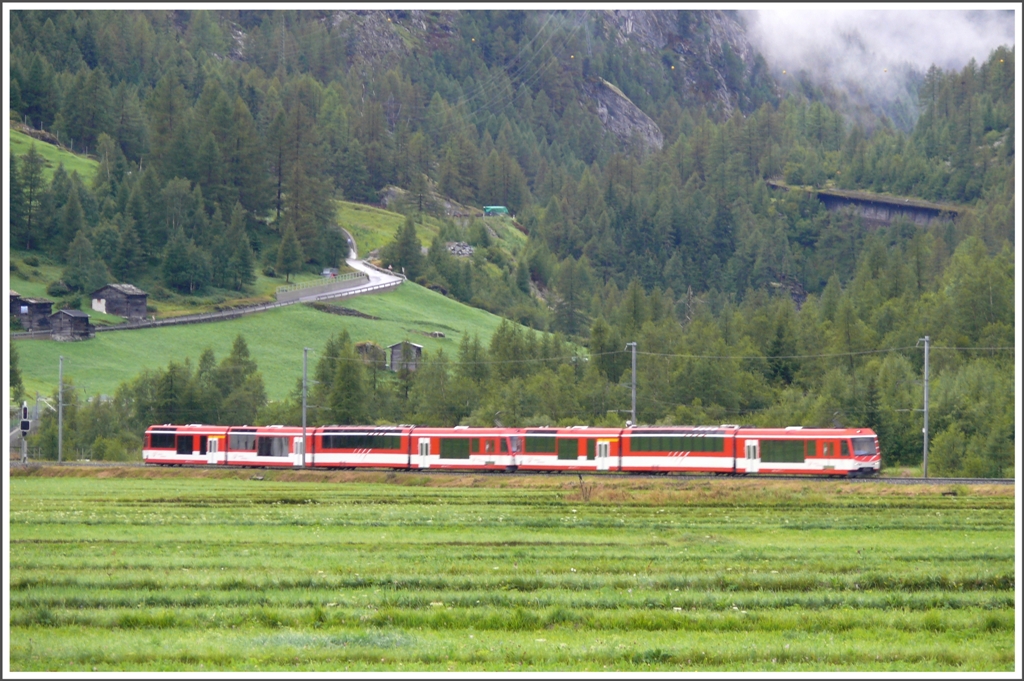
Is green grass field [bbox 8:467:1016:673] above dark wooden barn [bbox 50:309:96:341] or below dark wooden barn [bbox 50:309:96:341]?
below

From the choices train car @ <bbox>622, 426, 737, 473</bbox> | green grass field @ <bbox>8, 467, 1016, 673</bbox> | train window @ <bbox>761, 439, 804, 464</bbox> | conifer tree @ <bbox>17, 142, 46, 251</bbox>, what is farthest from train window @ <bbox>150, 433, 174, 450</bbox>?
conifer tree @ <bbox>17, 142, 46, 251</bbox>

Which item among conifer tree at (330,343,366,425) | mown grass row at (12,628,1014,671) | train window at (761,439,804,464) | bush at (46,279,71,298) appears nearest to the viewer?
mown grass row at (12,628,1014,671)

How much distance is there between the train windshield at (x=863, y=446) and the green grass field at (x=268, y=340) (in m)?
74.0

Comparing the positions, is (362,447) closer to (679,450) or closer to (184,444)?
(184,444)

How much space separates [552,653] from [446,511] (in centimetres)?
2817

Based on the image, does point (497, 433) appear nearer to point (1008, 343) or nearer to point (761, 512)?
point (761, 512)

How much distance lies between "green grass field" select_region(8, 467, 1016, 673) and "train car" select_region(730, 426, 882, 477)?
14499mm

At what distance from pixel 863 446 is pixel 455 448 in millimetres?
24456

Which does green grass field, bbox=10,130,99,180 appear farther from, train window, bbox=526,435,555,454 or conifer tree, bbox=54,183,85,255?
train window, bbox=526,435,555,454

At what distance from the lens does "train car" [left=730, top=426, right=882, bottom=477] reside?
212 ft

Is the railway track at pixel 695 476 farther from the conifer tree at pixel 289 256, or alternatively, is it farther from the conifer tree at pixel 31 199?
the conifer tree at pixel 289 256

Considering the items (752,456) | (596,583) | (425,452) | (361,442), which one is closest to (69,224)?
(361,442)

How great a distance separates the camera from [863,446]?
65188mm

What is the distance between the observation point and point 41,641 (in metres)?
20.8
